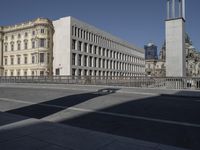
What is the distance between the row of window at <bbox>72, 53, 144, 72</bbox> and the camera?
63.8 meters

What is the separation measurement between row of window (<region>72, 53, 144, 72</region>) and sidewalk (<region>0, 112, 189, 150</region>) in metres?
56.0

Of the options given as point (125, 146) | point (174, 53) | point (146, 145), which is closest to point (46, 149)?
point (125, 146)

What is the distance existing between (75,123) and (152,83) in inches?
802

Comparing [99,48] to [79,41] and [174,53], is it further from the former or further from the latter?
[174,53]

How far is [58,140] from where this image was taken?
540 cm

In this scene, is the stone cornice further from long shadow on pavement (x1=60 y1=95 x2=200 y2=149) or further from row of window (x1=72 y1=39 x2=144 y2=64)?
long shadow on pavement (x1=60 y1=95 x2=200 y2=149)

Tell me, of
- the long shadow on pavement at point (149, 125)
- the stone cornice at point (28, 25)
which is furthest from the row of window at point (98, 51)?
the long shadow on pavement at point (149, 125)

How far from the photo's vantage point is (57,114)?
364 inches

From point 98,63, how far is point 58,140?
231 feet

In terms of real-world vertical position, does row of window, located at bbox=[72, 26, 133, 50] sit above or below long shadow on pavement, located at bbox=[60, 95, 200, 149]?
above

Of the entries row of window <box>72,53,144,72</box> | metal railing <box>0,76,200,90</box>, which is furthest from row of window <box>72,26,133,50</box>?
metal railing <box>0,76,200,90</box>

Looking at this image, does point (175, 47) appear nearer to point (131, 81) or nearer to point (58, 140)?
point (131, 81)

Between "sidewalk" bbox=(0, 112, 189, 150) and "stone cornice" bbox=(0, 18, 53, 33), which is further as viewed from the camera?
"stone cornice" bbox=(0, 18, 53, 33)

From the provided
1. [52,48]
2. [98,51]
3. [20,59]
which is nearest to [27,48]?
[20,59]
